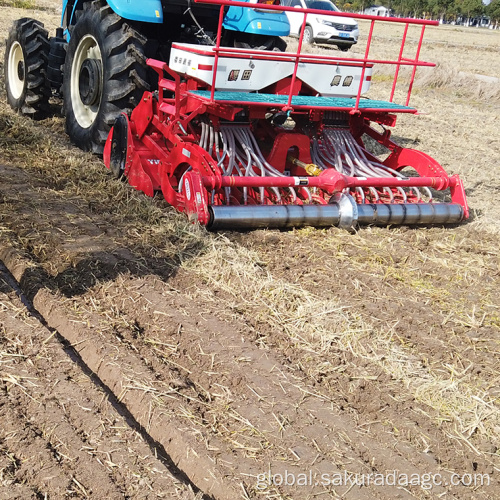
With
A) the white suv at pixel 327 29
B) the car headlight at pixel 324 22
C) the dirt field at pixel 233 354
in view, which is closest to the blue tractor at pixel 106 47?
the dirt field at pixel 233 354

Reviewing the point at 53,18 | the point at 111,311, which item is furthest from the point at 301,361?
the point at 53,18

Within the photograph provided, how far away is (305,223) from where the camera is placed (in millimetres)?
5055

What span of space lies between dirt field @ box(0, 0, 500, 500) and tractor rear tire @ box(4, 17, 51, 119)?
216 cm

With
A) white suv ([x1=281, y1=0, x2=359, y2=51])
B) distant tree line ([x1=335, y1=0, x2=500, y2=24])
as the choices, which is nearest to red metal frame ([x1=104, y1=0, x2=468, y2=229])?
white suv ([x1=281, y1=0, x2=359, y2=51])

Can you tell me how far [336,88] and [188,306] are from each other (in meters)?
2.91

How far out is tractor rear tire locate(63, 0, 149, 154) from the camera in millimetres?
5785

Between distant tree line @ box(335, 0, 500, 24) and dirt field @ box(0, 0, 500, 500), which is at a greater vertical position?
dirt field @ box(0, 0, 500, 500)

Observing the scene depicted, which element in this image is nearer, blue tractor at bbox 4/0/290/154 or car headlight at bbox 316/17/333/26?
blue tractor at bbox 4/0/290/154

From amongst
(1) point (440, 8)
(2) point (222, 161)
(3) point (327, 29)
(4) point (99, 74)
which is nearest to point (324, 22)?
A: (3) point (327, 29)

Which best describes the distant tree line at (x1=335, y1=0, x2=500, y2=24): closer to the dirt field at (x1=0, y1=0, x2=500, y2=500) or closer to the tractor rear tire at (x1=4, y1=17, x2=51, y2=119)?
the tractor rear tire at (x1=4, y1=17, x2=51, y2=119)

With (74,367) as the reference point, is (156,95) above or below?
above

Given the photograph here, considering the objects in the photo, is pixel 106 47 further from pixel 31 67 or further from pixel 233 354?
pixel 233 354

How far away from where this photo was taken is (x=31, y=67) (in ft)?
24.2

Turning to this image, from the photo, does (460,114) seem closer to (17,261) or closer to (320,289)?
(320,289)
